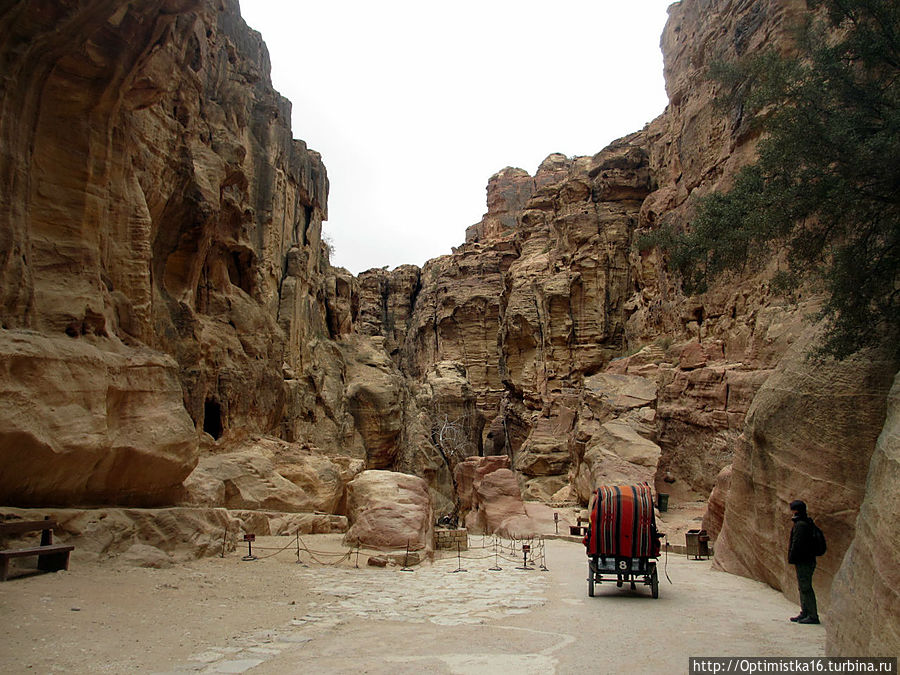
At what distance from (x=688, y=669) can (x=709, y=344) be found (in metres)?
20.3

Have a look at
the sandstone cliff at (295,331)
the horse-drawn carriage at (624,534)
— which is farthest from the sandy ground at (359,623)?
the sandstone cliff at (295,331)

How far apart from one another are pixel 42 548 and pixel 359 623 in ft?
12.8

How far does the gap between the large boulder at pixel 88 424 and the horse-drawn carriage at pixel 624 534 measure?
23.4 feet

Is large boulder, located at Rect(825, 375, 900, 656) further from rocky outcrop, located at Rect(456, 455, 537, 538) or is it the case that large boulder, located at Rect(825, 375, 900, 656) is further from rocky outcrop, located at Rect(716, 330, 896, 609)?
rocky outcrop, located at Rect(456, 455, 537, 538)

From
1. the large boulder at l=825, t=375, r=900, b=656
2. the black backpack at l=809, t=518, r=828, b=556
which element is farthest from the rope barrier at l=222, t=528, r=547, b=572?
the large boulder at l=825, t=375, r=900, b=656

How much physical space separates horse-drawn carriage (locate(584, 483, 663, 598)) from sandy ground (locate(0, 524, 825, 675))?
43 centimetres

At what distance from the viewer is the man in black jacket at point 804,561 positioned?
711cm

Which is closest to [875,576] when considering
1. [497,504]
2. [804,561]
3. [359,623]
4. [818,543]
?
[804,561]

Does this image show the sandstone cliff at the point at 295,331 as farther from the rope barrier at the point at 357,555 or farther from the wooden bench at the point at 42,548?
the rope barrier at the point at 357,555

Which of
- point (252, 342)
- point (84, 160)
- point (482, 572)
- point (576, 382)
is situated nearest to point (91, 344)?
point (84, 160)

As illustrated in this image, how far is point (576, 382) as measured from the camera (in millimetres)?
43281

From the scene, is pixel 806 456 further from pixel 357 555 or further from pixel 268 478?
pixel 268 478

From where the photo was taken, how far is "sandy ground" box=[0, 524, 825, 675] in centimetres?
533

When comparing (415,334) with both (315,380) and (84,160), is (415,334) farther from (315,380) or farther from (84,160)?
(84,160)
